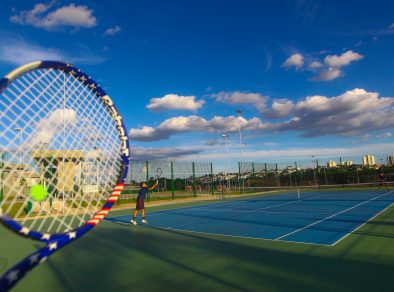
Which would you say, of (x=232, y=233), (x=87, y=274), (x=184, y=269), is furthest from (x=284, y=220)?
(x=87, y=274)

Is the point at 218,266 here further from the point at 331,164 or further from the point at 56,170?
the point at 331,164

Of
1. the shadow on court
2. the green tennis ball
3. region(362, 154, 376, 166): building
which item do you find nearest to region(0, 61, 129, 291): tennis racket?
the green tennis ball

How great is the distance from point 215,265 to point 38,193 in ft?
12.4

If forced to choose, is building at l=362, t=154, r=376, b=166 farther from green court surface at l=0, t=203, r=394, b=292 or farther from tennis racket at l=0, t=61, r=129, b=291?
tennis racket at l=0, t=61, r=129, b=291

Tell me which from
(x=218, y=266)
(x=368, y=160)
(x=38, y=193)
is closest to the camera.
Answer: (x=38, y=193)

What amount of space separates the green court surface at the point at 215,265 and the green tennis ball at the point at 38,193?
8.33 ft

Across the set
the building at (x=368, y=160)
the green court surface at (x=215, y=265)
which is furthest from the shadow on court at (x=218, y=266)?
the building at (x=368, y=160)

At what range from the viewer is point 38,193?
2969 mm

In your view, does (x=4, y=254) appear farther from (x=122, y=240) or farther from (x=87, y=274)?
(x=87, y=274)

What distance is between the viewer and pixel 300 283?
4805 mm

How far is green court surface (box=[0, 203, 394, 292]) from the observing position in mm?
4883

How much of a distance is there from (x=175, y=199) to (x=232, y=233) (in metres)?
17.1

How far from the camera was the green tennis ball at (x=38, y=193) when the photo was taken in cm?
292

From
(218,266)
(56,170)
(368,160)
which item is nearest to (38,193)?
(56,170)
